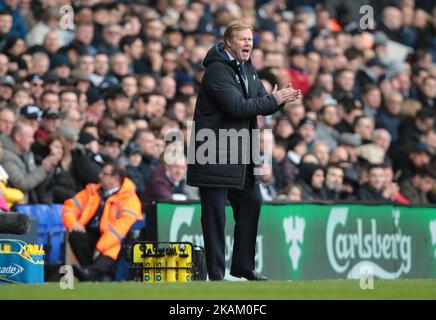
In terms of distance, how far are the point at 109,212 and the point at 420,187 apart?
6.80 metres

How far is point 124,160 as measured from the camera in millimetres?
17891

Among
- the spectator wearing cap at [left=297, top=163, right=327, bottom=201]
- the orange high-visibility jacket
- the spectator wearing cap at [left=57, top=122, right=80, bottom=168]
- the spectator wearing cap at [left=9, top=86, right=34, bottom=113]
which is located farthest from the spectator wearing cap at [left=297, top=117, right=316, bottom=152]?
the orange high-visibility jacket

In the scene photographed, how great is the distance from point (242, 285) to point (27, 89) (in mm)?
7605

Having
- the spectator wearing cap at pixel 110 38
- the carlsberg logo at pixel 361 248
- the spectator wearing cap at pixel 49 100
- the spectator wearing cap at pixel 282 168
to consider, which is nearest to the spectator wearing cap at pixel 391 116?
the spectator wearing cap at pixel 282 168

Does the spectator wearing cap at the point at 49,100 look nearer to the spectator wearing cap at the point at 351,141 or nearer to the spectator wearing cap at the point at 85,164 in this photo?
the spectator wearing cap at the point at 85,164

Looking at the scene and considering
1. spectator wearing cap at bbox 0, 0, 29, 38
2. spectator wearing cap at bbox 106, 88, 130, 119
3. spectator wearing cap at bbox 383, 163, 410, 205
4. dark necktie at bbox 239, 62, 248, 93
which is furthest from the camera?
spectator wearing cap at bbox 383, 163, 410, 205

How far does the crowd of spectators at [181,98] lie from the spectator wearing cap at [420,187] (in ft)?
0.07

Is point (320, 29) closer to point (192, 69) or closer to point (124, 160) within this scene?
point (192, 69)

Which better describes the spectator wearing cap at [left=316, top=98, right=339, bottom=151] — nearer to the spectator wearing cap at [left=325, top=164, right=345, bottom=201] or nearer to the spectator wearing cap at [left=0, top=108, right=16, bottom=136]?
the spectator wearing cap at [left=325, top=164, right=345, bottom=201]

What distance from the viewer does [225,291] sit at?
10398 millimetres

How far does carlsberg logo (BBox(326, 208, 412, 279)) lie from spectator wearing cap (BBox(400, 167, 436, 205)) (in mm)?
2999

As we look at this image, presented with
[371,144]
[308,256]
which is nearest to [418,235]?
[308,256]

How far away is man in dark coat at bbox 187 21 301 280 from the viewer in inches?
480
